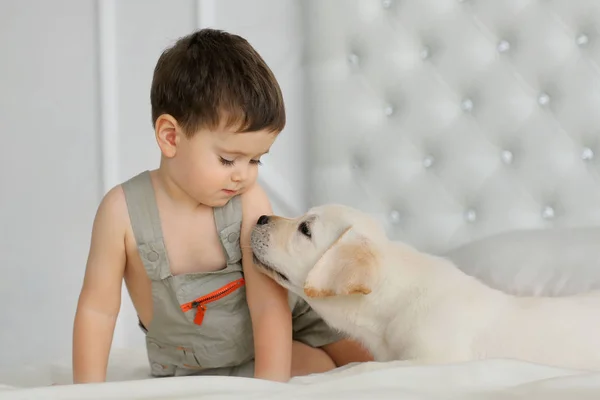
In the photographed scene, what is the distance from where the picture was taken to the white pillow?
208 centimetres

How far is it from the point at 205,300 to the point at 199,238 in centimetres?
17

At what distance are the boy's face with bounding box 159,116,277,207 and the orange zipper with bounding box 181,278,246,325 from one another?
232 millimetres

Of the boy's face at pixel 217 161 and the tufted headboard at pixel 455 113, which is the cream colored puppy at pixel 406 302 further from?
the tufted headboard at pixel 455 113

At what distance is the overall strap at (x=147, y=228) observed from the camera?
1924 mm

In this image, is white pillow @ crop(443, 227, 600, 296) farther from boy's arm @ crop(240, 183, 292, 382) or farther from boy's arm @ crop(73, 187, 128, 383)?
boy's arm @ crop(73, 187, 128, 383)

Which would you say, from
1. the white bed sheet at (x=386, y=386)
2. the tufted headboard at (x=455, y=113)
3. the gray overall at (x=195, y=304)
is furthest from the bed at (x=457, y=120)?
the white bed sheet at (x=386, y=386)

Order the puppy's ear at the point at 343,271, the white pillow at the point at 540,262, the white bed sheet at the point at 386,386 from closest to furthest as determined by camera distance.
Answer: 1. the white bed sheet at the point at 386,386
2. the puppy's ear at the point at 343,271
3. the white pillow at the point at 540,262

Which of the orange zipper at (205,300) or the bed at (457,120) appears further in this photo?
the bed at (457,120)

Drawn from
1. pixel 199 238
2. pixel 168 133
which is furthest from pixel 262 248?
→ pixel 168 133

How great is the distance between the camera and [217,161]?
180 centimetres

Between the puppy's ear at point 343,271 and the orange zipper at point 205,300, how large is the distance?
32 centimetres

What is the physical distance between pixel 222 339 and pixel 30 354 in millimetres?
1544

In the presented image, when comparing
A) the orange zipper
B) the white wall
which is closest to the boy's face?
the orange zipper

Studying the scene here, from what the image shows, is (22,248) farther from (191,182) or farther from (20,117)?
(191,182)
